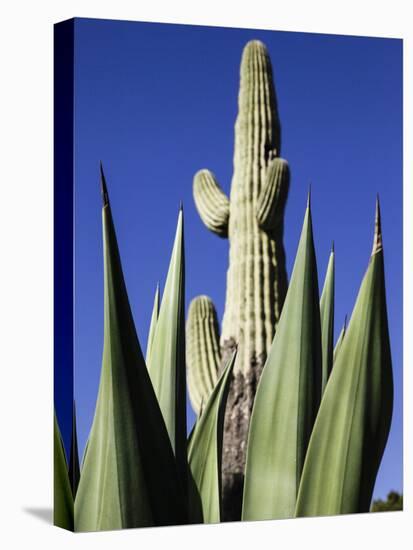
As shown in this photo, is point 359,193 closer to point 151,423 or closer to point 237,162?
point 237,162

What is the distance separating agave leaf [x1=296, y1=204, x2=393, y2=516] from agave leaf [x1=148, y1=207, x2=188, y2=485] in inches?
35.8

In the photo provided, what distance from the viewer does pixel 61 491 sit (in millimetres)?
9109

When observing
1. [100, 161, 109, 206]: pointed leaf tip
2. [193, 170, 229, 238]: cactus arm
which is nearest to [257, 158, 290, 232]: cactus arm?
[193, 170, 229, 238]: cactus arm

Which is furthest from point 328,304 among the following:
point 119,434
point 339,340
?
point 119,434

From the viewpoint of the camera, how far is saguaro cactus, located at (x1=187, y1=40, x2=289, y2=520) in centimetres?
957

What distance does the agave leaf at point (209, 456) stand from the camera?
9414 mm

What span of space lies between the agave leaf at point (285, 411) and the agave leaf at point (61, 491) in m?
1.20

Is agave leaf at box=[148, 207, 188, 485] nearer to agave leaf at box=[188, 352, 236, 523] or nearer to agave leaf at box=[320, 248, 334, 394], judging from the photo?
agave leaf at box=[188, 352, 236, 523]

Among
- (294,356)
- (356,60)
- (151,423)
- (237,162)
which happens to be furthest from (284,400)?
(356,60)

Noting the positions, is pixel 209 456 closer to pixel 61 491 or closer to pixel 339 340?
pixel 61 491

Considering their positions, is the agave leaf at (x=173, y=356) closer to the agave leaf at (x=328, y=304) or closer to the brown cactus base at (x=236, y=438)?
the brown cactus base at (x=236, y=438)

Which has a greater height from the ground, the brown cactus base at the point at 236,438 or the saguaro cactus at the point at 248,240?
the saguaro cactus at the point at 248,240

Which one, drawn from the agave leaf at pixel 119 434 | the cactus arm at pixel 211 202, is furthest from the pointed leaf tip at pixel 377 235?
the agave leaf at pixel 119 434

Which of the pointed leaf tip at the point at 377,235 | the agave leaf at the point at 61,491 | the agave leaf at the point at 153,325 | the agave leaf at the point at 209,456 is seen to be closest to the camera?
the agave leaf at the point at 61,491
